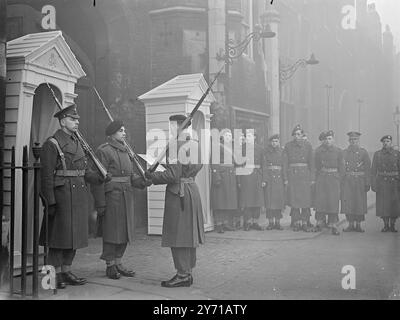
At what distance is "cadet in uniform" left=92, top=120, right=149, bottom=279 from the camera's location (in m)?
5.44

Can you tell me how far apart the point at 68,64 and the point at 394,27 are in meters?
3.78

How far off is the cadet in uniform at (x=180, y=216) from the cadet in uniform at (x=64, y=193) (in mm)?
765

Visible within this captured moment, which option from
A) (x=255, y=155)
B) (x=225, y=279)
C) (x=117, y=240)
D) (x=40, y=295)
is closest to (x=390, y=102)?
(x=255, y=155)

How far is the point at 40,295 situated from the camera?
4.71 meters

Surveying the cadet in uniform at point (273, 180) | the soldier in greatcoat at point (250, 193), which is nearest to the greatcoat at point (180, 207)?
the soldier in greatcoat at point (250, 193)

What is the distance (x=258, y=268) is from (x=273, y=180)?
3.50 metres

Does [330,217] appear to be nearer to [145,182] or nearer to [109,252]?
[145,182]

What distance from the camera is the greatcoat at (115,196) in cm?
543

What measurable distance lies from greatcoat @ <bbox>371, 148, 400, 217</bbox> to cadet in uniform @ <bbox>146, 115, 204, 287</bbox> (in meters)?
4.85

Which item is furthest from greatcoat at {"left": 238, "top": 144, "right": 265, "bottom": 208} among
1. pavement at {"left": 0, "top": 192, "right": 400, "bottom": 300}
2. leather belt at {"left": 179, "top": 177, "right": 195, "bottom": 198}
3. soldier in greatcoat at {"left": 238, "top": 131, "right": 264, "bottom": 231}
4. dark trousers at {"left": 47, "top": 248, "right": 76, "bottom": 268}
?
dark trousers at {"left": 47, "top": 248, "right": 76, "bottom": 268}

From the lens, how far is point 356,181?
9055 mm

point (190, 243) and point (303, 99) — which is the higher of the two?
point (303, 99)

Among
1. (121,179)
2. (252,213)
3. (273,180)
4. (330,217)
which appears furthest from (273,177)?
(121,179)
